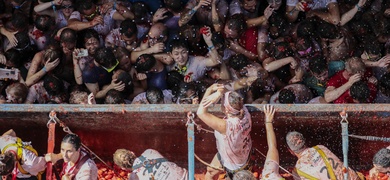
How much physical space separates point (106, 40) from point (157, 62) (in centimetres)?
82

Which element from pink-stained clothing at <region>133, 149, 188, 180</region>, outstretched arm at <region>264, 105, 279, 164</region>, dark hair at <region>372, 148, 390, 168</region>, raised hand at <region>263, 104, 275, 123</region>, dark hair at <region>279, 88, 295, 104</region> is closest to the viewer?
dark hair at <region>372, 148, 390, 168</region>

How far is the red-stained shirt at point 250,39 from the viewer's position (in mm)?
14453

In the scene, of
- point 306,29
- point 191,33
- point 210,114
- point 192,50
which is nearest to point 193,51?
point 192,50

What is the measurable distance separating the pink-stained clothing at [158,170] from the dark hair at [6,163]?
4.32 ft

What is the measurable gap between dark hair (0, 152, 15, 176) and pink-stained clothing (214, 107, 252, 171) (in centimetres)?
219

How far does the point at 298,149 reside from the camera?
41.3 ft

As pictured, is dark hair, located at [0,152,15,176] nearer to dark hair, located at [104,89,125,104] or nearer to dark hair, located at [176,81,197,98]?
dark hair, located at [104,89,125,104]

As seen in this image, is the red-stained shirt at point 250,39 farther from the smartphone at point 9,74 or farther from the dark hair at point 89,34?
the smartphone at point 9,74

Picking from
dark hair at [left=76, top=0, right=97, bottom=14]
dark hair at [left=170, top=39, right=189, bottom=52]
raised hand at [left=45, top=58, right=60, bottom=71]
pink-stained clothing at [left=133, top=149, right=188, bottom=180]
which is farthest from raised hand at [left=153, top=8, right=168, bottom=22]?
pink-stained clothing at [left=133, top=149, right=188, bottom=180]

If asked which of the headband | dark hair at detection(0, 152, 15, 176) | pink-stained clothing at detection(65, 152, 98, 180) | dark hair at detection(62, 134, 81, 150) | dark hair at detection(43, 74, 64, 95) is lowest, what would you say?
pink-stained clothing at detection(65, 152, 98, 180)

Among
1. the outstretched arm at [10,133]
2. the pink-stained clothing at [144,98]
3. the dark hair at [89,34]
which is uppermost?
the dark hair at [89,34]

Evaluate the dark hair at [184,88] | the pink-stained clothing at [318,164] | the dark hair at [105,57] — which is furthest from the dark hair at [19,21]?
the pink-stained clothing at [318,164]

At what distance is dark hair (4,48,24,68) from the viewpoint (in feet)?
47.3

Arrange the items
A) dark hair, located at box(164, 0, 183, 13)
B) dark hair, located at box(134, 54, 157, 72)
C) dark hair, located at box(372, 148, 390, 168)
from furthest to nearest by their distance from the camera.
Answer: dark hair, located at box(164, 0, 183, 13), dark hair, located at box(134, 54, 157, 72), dark hair, located at box(372, 148, 390, 168)
